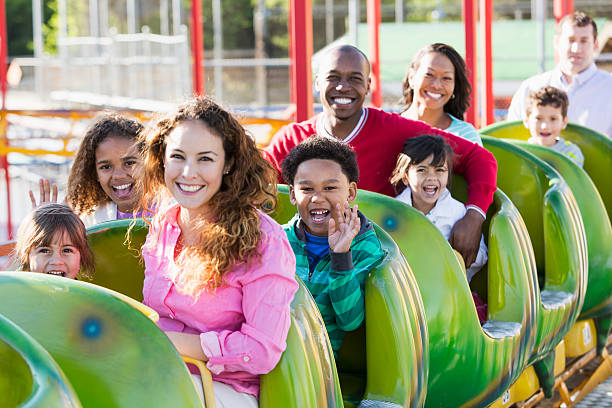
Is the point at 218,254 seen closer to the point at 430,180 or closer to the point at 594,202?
the point at 430,180

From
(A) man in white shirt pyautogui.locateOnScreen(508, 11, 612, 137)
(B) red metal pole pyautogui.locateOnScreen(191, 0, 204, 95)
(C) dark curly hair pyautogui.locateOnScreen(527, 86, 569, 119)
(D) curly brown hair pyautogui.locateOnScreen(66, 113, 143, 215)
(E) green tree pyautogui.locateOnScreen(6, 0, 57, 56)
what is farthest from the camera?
(E) green tree pyautogui.locateOnScreen(6, 0, 57, 56)

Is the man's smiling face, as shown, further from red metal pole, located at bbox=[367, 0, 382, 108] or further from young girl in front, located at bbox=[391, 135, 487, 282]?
red metal pole, located at bbox=[367, 0, 382, 108]

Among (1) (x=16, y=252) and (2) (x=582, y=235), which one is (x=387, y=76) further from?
(1) (x=16, y=252)

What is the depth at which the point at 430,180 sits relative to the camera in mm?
3158

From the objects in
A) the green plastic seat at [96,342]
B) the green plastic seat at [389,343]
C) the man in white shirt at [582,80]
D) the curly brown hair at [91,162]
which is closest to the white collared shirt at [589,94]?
the man in white shirt at [582,80]

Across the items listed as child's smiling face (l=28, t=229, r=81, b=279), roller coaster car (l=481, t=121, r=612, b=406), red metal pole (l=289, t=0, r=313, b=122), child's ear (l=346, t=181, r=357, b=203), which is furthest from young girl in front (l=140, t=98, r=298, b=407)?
red metal pole (l=289, t=0, r=313, b=122)

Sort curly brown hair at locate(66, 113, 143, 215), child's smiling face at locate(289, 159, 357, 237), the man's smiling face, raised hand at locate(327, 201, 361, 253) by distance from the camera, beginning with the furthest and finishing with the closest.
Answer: the man's smiling face → curly brown hair at locate(66, 113, 143, 215) → child's smiling face at locate(289, 159, 357, 237) → raised hand at locate(327, 201, 361, 253)

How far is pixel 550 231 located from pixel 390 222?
1.22m

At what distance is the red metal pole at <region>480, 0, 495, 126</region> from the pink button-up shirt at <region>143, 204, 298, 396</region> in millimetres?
5169

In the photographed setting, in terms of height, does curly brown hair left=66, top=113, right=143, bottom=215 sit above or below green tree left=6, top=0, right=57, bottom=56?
below

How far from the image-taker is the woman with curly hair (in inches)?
111

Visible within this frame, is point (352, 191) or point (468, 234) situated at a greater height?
point (352, 191)

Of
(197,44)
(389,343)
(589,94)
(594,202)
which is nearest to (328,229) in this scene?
(389,343)

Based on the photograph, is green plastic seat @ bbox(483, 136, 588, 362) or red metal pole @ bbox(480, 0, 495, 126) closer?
green plastic seat @ bbox(483, 136, 588, 362)
